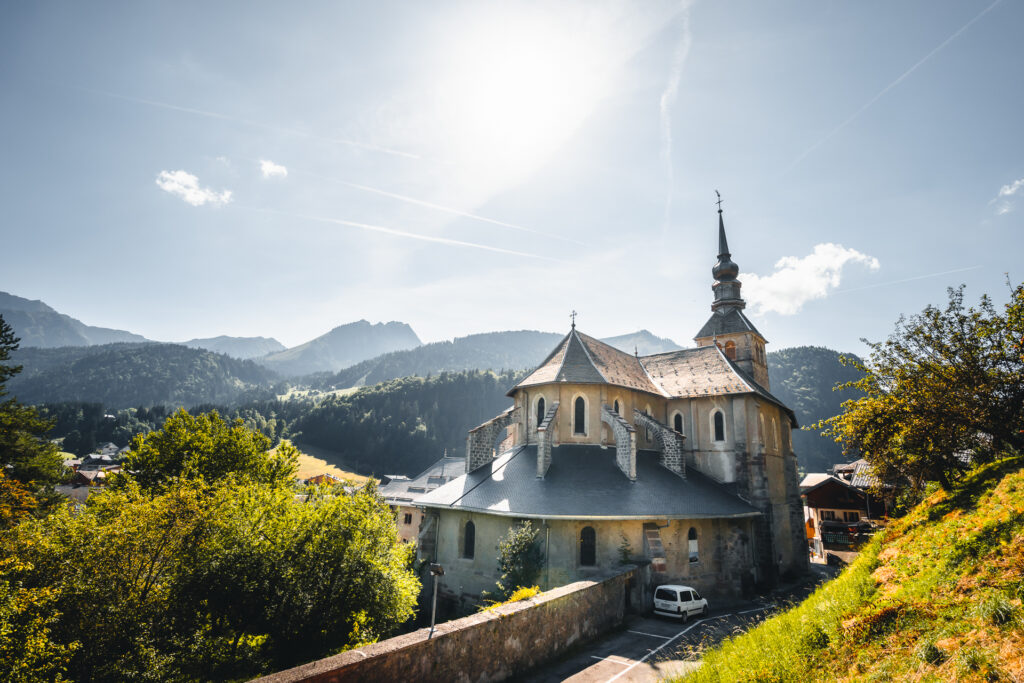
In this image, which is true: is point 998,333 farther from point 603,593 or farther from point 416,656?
point 416,656

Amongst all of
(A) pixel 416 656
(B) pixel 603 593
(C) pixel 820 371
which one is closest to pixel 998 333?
(B) pixel 603 593

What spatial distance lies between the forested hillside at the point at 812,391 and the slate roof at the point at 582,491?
102 m

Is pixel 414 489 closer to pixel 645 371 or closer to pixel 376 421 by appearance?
pixel 645 371

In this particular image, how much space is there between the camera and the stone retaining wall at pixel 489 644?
766cm

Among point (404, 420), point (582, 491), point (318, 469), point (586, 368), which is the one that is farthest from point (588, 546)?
point (404, 420)

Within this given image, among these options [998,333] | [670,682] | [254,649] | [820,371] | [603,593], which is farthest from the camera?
[820,371]

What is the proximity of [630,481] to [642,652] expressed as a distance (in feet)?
29.8

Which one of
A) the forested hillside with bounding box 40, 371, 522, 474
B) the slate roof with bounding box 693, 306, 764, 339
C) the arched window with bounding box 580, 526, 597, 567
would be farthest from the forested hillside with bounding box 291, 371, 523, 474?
the arched window with bounding box 580, 526, 597, 567

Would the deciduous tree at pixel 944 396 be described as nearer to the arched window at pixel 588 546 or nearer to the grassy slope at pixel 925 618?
the grassy slope at pixel 925 618

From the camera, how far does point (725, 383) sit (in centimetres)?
2778

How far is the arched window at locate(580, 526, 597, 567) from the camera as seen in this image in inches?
760

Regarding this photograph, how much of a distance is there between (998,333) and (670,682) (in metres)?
12.1

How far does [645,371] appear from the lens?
32.3m

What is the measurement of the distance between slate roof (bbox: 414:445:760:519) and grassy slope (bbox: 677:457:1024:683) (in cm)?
910
